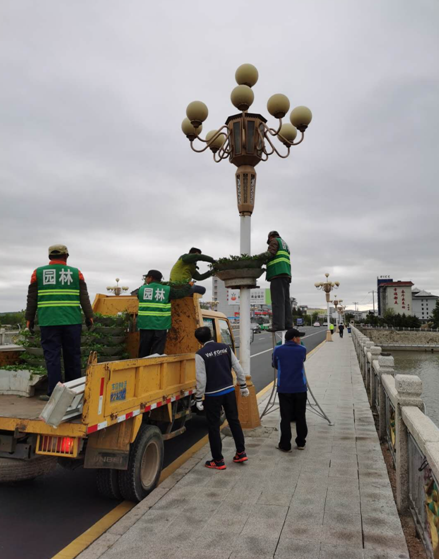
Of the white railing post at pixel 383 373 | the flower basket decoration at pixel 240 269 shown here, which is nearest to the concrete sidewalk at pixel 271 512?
the white railing post at pixel 383 373

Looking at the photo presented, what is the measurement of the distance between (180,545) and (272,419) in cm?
491

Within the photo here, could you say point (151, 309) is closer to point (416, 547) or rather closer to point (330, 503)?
point (330, 503)

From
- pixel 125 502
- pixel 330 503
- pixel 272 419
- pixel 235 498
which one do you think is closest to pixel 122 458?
pixel 125 502

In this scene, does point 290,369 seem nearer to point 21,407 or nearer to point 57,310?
point 57,310

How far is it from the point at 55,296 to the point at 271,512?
3.16 m

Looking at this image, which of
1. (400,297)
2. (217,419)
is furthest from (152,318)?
(400,297)

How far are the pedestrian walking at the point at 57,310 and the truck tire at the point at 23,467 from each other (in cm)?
74

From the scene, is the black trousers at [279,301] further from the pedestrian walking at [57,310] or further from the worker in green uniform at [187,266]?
Answer: the pedestrian walking at [57,310]

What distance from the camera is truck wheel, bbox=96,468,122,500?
4340 millimetres

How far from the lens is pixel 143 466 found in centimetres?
457

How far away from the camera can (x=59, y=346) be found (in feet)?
15.4

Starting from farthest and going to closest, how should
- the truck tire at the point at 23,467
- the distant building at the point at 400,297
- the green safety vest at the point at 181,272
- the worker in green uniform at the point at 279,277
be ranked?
the distant building at the point at 400,297, the worker in green uniform at the point at 279,277, the green safety vest at the point at 181,272, the truck tire at the point at 23,467

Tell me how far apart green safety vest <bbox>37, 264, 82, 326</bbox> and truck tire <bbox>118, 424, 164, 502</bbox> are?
4.94 feet

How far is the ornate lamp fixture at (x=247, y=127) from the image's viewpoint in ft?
23.0
